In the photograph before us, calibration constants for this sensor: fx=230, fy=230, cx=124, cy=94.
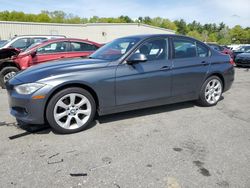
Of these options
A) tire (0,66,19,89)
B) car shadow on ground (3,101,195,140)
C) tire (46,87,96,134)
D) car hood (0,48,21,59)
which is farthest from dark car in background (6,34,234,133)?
car hood (0,48,21,59)

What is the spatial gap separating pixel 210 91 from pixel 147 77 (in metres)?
1.83

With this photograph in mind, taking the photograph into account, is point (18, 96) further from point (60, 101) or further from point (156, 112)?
point (156, 112)

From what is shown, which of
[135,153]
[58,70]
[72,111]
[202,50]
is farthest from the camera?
[202,50]

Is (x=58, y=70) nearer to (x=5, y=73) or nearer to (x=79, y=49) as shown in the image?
(x=79, y=49)

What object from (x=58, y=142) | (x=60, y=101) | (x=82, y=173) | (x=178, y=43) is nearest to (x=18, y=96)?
(x=60, y=101)

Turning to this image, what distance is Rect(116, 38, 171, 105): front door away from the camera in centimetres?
393

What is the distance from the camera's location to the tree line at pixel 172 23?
78.8 m

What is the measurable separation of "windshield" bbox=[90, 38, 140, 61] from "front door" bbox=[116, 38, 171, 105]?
0.71ft

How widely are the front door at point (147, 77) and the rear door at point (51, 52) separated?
12.7 ft

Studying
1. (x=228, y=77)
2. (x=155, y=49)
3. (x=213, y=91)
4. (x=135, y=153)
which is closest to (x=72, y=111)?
(x=135, y=153)

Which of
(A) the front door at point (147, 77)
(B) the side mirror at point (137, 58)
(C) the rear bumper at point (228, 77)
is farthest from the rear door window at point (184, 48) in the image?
(C) the rear bumper at point (228, 77)

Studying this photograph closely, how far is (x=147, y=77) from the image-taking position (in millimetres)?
4121

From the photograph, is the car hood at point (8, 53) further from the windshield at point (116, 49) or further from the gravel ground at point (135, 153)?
the windshield at point (116, 49)

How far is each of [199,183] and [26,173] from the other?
1909 mm
